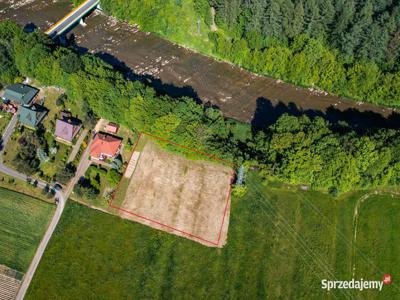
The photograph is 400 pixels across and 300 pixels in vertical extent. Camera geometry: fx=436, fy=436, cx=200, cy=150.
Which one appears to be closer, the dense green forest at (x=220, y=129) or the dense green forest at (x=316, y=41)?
the dense green forest at (x=220, y=129)

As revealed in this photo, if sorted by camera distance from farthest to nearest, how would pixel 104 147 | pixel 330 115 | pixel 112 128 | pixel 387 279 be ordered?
pixel 330 115 < pixel 112 128 < pixel 104 147 < pixel 387 279

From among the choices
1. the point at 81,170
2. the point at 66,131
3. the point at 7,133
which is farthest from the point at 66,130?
the point at 7,133

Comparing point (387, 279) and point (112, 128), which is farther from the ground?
point (112, 128)

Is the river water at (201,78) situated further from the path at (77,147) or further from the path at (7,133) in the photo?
the path at (7,133)

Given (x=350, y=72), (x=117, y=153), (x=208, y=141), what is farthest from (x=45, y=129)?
(x=350, y=72)

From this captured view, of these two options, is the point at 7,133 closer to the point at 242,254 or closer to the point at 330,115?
the point at 242,254

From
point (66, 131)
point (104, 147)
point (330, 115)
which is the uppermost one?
point (330, 115)

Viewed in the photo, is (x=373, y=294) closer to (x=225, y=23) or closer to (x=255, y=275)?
(x=255, y=275)

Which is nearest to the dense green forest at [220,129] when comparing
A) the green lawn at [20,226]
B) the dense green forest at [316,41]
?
the dense green forest at [316,41]
